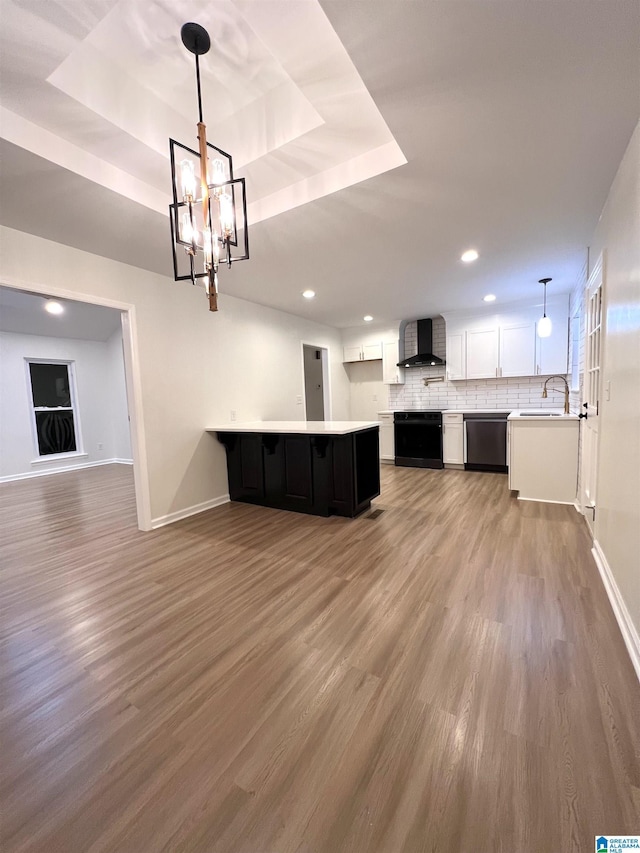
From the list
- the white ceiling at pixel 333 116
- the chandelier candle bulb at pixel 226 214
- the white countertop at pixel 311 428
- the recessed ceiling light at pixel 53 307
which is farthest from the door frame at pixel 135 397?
the recessed ceiling light at pixel 53 307

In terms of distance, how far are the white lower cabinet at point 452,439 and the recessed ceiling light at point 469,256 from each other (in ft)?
8.21

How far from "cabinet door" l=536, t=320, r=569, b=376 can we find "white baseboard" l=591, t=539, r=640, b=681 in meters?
3.21

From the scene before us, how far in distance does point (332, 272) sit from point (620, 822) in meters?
3.88

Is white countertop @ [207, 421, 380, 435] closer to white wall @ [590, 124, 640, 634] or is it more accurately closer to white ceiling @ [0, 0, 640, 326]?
white ceiling @ [0, 0, 640, 326]

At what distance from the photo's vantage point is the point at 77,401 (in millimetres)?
6891

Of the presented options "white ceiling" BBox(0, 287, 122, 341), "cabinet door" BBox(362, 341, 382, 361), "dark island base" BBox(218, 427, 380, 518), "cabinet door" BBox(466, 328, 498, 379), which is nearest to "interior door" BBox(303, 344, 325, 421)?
"cabinet door" BBox(362, 341, 382, 361)

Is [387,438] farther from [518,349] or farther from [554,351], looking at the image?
[554,351]

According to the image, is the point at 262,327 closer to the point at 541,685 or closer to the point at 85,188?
the point at 85,188

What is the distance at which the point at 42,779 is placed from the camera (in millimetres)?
1145

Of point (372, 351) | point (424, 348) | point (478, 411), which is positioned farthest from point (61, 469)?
point (478, 411)

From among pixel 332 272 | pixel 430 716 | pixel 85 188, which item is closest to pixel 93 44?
pixel 85 188

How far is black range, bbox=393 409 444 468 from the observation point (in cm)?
553

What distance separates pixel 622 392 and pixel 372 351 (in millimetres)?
4729

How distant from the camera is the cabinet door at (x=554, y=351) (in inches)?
188
